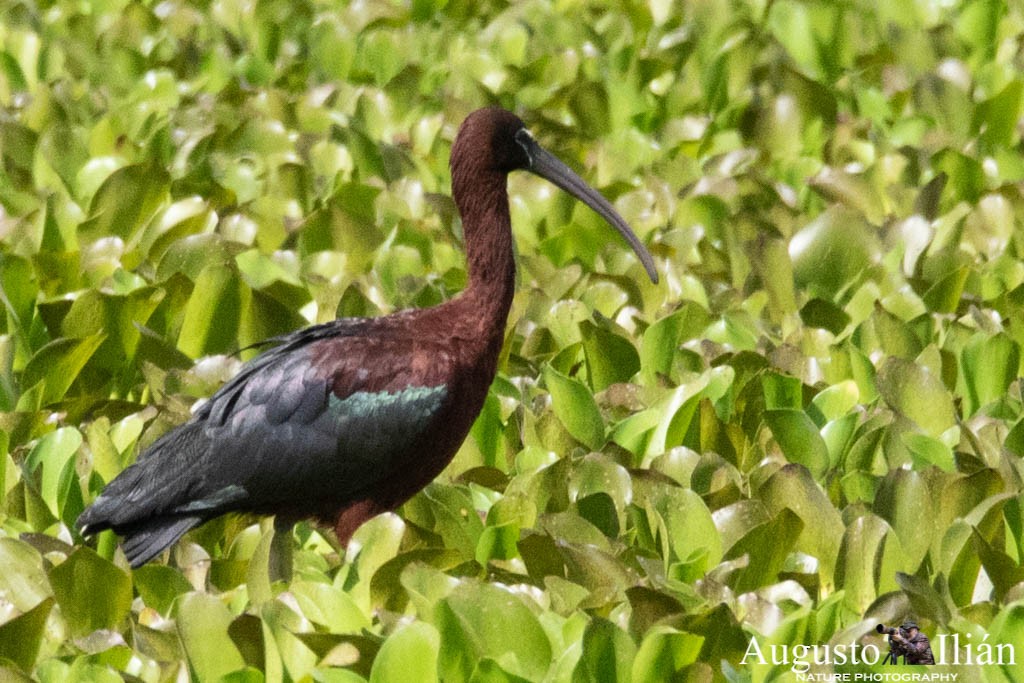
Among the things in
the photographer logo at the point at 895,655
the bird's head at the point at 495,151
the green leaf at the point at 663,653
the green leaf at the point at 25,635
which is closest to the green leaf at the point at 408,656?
the green leaf at the point at 663,653

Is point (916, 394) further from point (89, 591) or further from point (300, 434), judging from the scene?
point (89, 591)

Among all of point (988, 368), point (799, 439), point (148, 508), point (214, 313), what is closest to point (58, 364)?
point (214, 313)

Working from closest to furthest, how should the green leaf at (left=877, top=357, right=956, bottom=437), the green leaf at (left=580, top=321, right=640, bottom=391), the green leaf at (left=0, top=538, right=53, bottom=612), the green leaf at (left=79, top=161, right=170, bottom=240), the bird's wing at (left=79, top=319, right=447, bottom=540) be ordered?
the green leaf at (left=0, top=538, right=53, bottom=612) < the bird's wing at (left=79, top=319, right=447, bottom=540) < the green leaf at (left=877, top=357, right=956, bottom=437) < the green leaf at (left=580, top=321, right=640, bottom=391) < the green leaf at (left=79, top=161, right=170, bottom=240)

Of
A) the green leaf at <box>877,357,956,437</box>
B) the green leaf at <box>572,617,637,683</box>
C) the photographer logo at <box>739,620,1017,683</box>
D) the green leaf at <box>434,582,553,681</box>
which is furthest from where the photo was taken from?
the green leaf at <box>877,357,956,437</box>

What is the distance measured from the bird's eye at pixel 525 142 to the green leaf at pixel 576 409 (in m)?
0.58

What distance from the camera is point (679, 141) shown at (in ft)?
23.5

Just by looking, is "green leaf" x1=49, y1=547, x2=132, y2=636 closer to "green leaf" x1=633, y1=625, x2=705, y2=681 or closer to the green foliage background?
the green foliage background

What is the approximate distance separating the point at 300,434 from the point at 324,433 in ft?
0.19

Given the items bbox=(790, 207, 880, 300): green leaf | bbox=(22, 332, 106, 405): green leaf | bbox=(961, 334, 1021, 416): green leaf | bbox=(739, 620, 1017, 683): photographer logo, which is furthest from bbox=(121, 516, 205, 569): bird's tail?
bbox=(790, 207, 880, 300): green leaf

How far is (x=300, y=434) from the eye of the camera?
452 centimetres

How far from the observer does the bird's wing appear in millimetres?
4457

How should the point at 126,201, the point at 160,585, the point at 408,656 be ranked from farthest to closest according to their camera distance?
the point at 126,201 → the point at 160,585 → the point at 408,656

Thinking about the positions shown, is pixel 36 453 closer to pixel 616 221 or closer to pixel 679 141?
pixel 616 221

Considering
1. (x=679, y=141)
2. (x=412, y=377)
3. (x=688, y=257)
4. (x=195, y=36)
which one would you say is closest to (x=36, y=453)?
(x=412, y=377)
